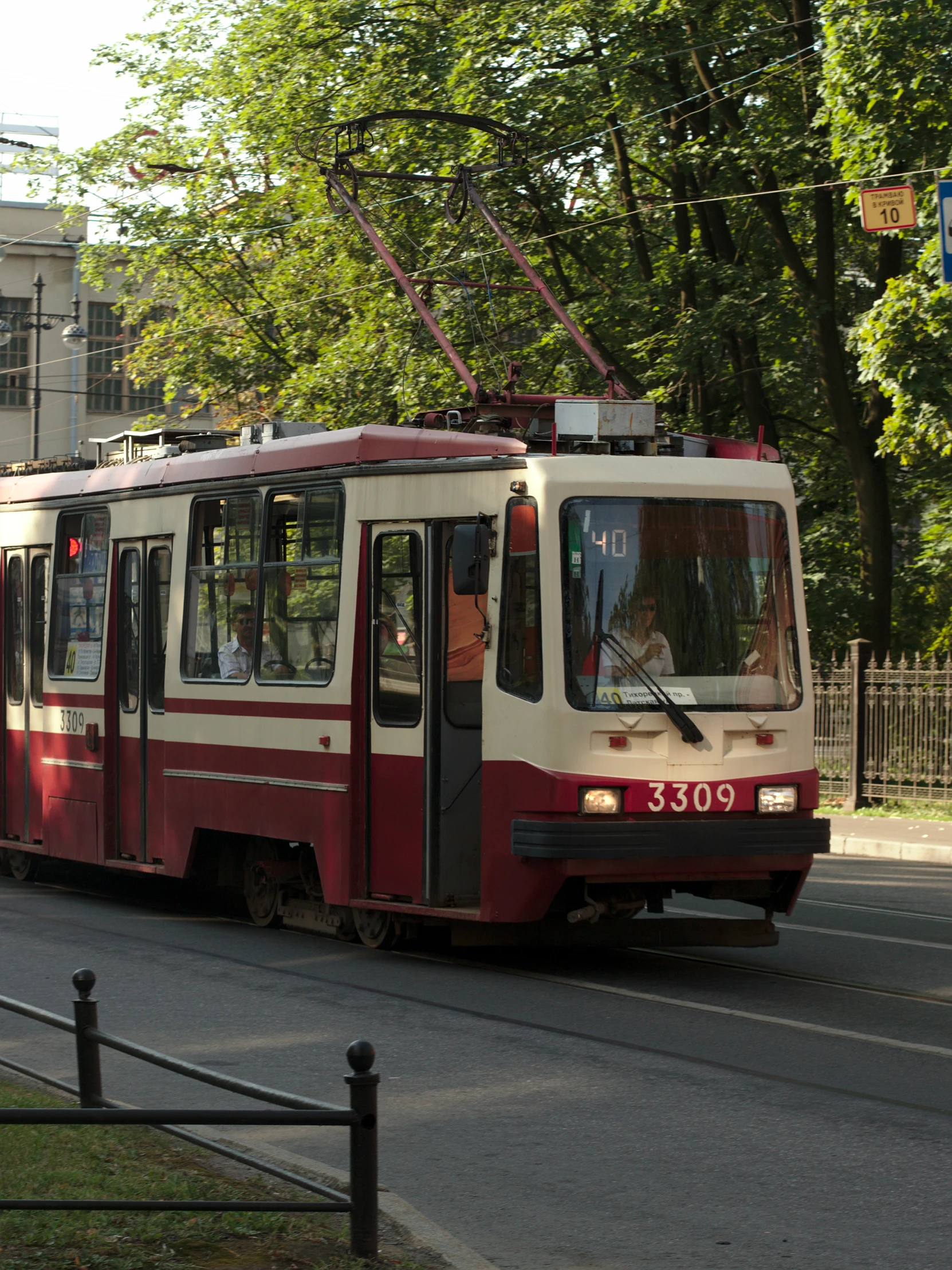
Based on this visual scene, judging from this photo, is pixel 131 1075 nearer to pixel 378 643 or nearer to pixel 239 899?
pixel 378 643

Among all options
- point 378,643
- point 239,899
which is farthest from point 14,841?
point 378,643

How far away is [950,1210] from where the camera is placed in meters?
5.66

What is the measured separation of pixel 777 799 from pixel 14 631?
7854 mm

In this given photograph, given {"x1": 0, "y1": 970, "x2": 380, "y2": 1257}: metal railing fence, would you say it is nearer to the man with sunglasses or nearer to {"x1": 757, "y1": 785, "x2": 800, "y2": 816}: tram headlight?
the man with sunglasses

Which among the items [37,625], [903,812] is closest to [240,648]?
[37,625]

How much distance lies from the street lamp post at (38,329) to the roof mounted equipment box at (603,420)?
31.9m

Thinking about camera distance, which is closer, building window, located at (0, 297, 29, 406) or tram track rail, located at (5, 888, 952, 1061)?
tram track rail, located at (5, 888, 952, 1061)

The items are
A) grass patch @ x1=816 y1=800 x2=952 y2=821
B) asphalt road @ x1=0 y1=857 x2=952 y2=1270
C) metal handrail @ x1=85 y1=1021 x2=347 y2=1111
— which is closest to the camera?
metal handrail @ x1=85 y1=1021 x2=347 y2=1111

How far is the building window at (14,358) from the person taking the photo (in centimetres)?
5741

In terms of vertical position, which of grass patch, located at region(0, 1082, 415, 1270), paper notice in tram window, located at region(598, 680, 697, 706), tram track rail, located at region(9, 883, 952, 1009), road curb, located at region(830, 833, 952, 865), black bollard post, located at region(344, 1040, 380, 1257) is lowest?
road curb, located at region(830, 833, 952, 865)

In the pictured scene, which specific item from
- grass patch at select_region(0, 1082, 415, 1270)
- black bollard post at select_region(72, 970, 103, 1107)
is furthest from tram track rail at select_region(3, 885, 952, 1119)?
black bollard post at select_region(72, 970, 103, 1107)

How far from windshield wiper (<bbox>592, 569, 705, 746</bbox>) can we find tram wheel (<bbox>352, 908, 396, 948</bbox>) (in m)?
2.23

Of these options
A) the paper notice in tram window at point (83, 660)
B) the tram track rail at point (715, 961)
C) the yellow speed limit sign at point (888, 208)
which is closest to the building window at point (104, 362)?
the yellow speed limit sign at point (888, 208)

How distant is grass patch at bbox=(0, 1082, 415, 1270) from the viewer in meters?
4.84
